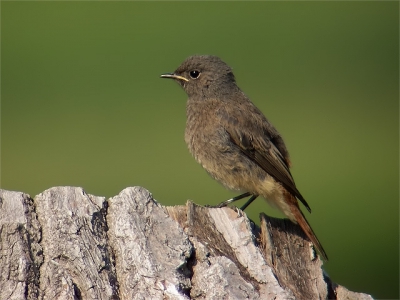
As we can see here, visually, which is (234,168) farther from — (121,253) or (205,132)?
(121,253)

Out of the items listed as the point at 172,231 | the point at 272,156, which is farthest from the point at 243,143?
the point at 172,231

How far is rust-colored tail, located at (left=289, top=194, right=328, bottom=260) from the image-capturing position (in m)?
8.61

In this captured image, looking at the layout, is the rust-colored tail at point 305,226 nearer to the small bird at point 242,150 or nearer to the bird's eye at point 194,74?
the small bird at point 242,150

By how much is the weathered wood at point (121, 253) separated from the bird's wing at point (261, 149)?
93.3 inches

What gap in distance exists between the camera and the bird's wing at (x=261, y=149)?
9.93 metres

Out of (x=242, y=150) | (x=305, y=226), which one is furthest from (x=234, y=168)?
(x=305, y=226)

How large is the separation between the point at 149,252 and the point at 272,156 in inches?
133

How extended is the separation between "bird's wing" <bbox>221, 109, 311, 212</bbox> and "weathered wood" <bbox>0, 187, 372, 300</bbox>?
7.77 ft

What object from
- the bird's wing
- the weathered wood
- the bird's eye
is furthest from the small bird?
the weathered wood

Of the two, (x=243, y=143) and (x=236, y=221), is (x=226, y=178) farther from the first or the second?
(x=236, y=221)

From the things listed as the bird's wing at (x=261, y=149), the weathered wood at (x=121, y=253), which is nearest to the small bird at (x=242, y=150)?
the bird's wing at (x=261, y=149)

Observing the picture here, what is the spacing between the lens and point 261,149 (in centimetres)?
1002

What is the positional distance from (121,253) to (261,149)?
338 cm

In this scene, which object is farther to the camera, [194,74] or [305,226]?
[194,74]
